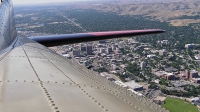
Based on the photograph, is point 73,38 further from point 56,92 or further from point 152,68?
point 152,68

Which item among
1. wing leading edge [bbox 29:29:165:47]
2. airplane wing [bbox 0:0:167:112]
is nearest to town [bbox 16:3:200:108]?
wing leading edge [bbox 29:29:165:47]

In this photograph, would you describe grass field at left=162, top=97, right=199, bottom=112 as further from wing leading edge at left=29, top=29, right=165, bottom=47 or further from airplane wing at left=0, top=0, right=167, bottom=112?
airplane wing at left=0, top=0, right=167, bottom=112

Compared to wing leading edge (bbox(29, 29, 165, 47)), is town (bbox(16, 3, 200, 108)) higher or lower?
lower

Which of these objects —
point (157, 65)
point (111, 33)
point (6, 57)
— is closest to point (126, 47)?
point (157, 65)

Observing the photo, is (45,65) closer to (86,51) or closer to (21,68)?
(21,68)

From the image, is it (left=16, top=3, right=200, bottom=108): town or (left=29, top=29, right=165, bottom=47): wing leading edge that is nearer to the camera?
(left=29, top=29, right=165, bottom=47): wing leading edge

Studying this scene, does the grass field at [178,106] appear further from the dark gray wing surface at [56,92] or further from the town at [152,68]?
the dark gray wing surface at [56,92]
